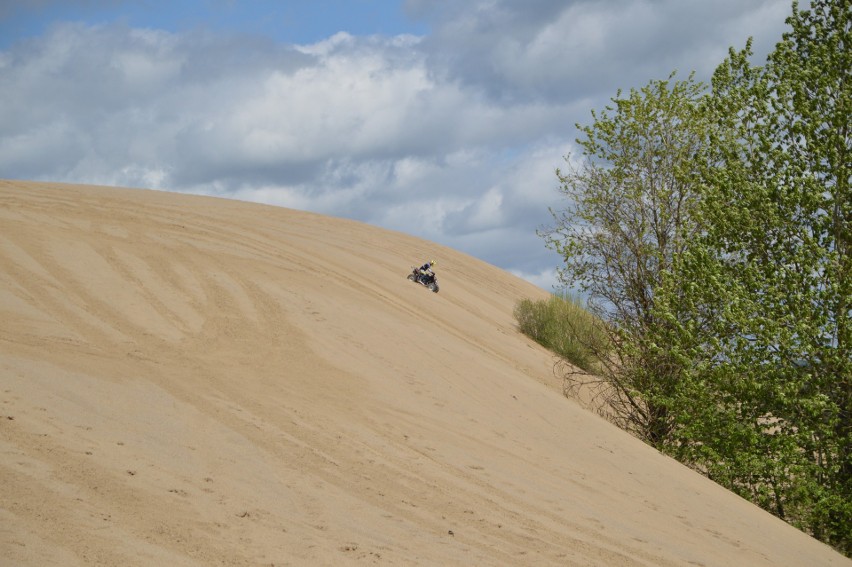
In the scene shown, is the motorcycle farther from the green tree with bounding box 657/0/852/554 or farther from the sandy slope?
the green tree with bounding box 657/0/852/554

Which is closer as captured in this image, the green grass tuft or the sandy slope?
the sandy slope

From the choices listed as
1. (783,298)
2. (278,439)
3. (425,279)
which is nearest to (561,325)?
(425,279)

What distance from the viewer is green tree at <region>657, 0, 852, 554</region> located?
1314 centimetres

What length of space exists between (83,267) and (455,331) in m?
8.61

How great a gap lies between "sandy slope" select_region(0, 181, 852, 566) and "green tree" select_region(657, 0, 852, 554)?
1.20m

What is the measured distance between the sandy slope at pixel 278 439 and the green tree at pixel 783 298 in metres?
1.20

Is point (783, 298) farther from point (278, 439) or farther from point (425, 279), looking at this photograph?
point (425, 279)

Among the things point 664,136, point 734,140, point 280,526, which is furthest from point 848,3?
point 280,526

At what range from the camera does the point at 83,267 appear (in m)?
13.8

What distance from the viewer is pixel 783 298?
13.4 metres

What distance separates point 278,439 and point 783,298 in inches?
306

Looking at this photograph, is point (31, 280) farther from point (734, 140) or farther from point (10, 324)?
point (734, 140)

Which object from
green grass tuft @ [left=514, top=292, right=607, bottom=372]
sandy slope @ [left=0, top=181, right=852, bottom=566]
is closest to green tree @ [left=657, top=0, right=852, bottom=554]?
sandy slope @ [left=0, top=181, right=852, bottom=566]

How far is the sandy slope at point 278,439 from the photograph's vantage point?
7.08m
